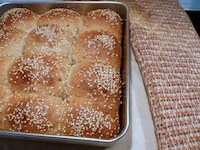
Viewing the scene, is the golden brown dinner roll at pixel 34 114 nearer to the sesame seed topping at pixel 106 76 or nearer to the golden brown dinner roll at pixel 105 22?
the sesame seed topping at pixel 106 76

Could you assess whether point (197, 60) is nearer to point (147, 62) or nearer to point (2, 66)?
point (147, 62)

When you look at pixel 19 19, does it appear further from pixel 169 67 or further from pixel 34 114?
pixel 169 67

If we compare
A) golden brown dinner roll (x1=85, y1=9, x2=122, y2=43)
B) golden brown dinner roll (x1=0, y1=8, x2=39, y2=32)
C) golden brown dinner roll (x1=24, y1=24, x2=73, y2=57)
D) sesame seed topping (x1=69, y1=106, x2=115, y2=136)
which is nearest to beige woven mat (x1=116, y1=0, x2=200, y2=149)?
golden brown dinner roll (x1=85, y1=9, x2=122, y2=43)

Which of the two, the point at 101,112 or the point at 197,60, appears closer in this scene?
the point at 101,112

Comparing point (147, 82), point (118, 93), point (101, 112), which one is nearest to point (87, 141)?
point (101, 112)

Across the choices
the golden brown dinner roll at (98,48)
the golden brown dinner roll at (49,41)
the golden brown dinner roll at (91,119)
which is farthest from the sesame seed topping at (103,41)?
the golden brown dinner roll at (91,119)

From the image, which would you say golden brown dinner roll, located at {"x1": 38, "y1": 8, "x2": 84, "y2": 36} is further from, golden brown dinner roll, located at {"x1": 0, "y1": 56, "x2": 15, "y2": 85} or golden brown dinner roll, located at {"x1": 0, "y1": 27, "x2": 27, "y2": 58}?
golden brown dinner roll, located at {"x1": 0, "y1": 56, "x2": 15, "y2": 85}

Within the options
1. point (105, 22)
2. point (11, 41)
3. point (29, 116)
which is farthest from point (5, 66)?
point (105, 22)
